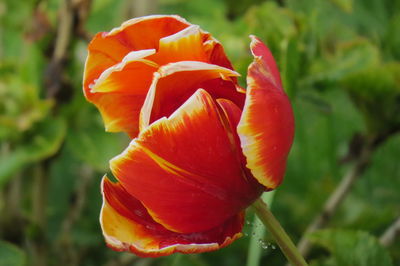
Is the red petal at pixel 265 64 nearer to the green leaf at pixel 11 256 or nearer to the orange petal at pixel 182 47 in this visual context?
the orange petal at pixel 182 47

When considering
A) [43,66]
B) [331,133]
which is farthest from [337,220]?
[43,66]

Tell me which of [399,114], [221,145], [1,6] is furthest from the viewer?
[1,6]

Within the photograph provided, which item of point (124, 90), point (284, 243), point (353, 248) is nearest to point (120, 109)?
point (124, 90)

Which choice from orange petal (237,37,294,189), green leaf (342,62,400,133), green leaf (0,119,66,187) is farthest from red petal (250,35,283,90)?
green leaf (0,119,66,187)

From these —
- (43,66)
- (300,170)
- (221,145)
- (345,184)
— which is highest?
(221,145)

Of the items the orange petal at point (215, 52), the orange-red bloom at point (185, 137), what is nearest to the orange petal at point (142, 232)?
the orange-red bloom at point (185, 137)

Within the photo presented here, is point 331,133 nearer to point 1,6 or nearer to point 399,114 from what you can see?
point 399,114

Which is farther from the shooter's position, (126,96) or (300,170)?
(300,170)

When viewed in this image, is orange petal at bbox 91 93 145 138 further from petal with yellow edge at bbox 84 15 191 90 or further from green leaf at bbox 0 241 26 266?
green leaf at bbox 0 241 26 266
